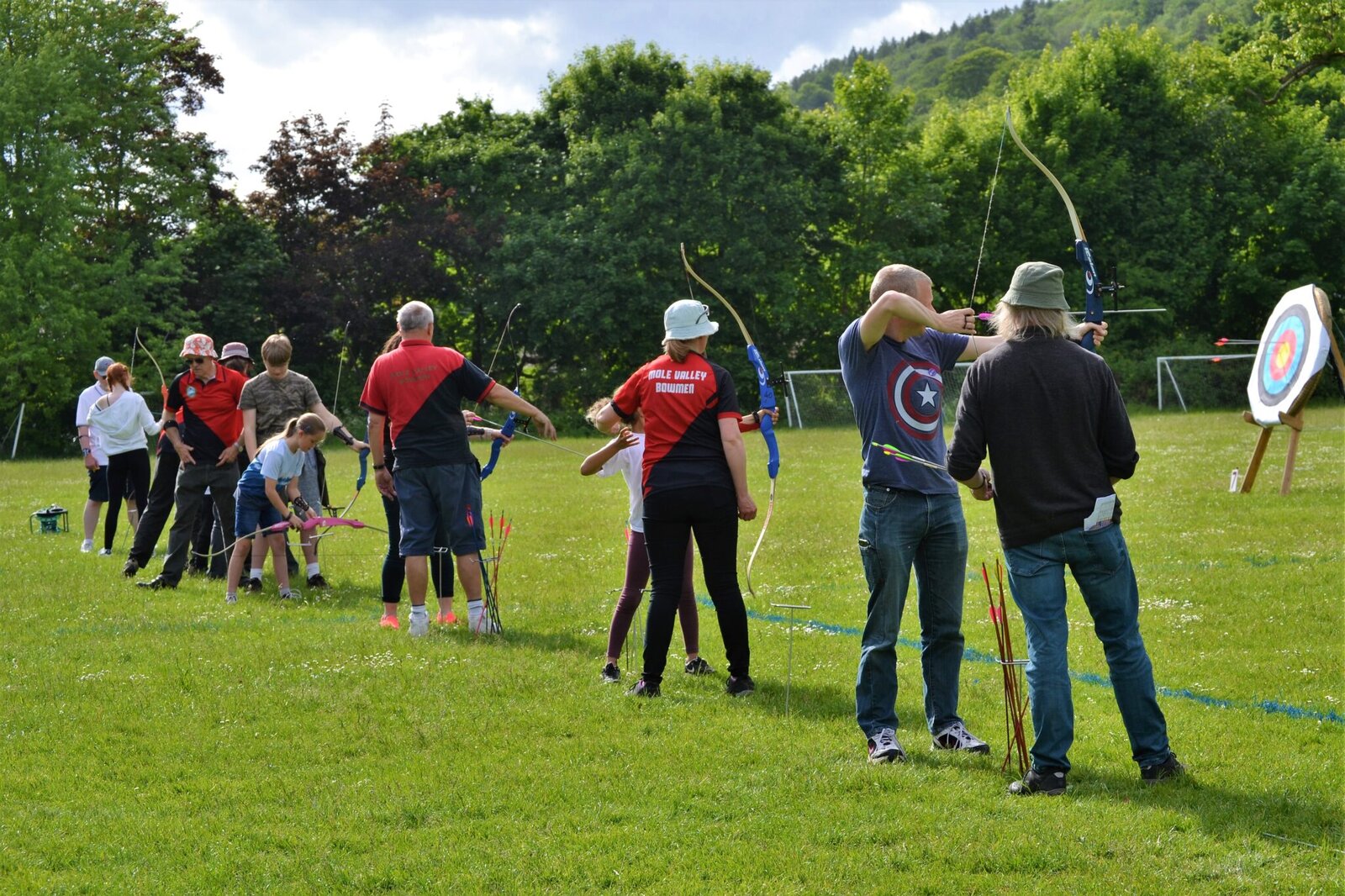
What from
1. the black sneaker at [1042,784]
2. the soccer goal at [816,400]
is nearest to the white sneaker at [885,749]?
the black sneaker at [1042,784]

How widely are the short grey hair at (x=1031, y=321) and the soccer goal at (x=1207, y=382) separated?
116ft

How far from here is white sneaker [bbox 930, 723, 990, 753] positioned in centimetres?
559

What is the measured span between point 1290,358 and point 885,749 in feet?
43.0

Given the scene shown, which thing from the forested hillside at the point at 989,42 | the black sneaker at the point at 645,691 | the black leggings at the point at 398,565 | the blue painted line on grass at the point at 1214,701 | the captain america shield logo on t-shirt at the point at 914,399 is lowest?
the blue painted line on grass at the point at 1214,701

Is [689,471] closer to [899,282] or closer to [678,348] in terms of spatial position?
[678,348]

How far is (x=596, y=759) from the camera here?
221 inches

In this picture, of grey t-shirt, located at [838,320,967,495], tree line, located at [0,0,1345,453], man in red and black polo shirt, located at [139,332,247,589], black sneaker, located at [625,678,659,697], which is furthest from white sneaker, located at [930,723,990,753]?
tree line, located at [0,0,1345,453]

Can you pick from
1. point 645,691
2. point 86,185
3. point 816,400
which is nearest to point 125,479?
point 645,691

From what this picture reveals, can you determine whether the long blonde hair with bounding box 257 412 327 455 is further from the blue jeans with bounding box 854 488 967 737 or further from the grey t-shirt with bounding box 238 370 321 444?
the blue jeans with bounding box 854 488 967 737

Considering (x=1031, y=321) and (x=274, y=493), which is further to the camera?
(x=274, y=493)

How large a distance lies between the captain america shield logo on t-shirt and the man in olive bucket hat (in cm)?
42

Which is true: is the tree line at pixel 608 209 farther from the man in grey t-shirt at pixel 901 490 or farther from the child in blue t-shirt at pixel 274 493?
the man in grey t-shirt at pixel 901 490

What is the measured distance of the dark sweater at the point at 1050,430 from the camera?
4918 millimetres

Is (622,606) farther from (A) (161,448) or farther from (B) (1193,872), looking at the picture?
(A) (161,448)
